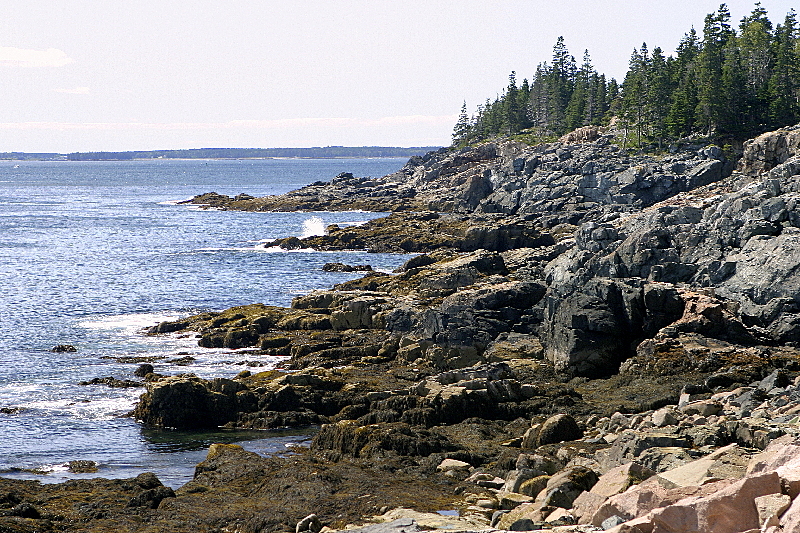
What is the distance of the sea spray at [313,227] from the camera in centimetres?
11306

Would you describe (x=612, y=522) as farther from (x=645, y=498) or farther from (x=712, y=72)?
(x=712, y=72)

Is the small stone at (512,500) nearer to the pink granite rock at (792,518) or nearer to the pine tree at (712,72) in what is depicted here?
the pink granite rock at (792,518)

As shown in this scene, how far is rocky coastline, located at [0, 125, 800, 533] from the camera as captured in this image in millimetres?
21453

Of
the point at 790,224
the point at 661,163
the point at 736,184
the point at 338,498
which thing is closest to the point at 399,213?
the point at 661,163

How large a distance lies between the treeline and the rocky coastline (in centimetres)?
2447

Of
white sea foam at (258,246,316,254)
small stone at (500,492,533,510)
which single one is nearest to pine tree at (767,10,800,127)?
white sea foam at (258,246,316,254)

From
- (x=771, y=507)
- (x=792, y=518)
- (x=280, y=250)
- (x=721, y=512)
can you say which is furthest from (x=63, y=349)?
(x=280, y=250)

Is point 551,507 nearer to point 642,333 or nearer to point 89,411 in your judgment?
point 642,333

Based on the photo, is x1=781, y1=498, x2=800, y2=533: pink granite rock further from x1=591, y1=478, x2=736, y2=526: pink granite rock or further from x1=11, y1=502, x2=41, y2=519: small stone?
x1=11, y1=502, x2=41, y2=519: small stone

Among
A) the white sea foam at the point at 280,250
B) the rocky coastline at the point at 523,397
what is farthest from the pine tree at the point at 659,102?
the white sea foam at the point at 280,250

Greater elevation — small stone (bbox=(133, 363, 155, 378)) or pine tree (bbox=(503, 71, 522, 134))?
pine tree (bbox=(503, 71, 522, 134))

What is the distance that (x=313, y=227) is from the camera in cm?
12094

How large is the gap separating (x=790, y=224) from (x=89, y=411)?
35025 mm

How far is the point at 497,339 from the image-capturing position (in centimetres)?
4397
